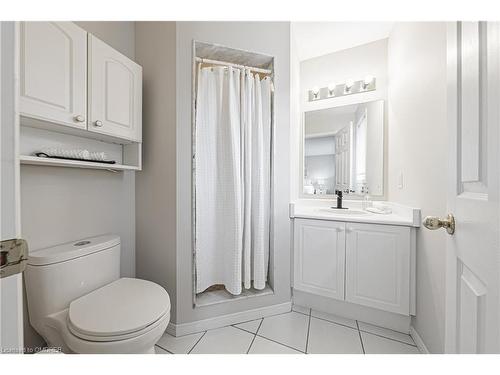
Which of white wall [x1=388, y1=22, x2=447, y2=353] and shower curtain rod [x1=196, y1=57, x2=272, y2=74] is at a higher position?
shower curtain rod [x1=196, y1=57, x2=272, y2=74]

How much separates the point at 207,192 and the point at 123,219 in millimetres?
699

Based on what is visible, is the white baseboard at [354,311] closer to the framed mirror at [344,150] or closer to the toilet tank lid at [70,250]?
the framed mirror at [344,150]

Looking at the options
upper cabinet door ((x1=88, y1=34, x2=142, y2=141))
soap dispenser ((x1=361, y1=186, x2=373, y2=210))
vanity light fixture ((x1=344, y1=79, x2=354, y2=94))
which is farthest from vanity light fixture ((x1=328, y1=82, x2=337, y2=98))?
upper cabinet door ((x1=88, y1=34, x2=142, y2=141))

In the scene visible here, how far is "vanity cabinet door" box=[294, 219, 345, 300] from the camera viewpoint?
170 cm

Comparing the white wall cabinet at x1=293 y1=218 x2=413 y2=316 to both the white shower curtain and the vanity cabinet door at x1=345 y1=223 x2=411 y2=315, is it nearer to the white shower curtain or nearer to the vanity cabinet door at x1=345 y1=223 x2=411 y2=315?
the vanity cabinet door at x1=345 y1=223 x2=411 y2=315

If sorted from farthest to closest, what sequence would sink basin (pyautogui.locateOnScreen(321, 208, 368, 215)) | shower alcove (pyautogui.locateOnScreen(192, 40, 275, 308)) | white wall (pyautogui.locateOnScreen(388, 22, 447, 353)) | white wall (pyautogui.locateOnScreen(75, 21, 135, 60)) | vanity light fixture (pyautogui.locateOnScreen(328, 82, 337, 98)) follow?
vanity light fixture (pyautogui.locateOnScreen(328, 82, 337, 98)), sink basin (pyautogui.locateOnScreen(321, 208, 368, 215)), shower alcove (pyautogui.locateOnScreen(192, 40, 275, 308)), white wall (pyautogui.locateOnScreen(75, 21, 135, 60)), white wall (pyautogui.locateOnScreen(388, 22, 447, 353))

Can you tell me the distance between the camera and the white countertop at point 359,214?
1.53m

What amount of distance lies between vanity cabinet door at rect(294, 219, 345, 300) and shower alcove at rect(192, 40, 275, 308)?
A: 239 millimetres

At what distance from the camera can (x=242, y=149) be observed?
176cm

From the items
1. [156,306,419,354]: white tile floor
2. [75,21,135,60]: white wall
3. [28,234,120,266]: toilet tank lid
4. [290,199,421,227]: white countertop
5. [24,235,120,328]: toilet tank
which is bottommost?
[156,306,419,354]: white tile floor

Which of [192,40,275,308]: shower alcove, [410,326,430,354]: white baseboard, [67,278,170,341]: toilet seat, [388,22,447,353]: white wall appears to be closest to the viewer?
[67,278,170,341]: toilet seat

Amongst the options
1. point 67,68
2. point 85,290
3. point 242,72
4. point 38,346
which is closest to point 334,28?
point 242,72

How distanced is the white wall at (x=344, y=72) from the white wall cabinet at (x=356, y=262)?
1.85ft
